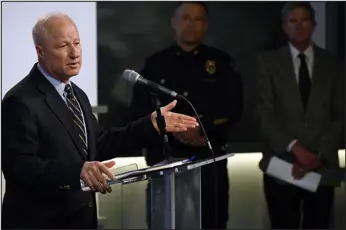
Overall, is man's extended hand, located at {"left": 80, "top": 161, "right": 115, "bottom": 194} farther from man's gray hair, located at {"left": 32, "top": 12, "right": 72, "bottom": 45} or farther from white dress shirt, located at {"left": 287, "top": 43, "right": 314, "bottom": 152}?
white dress shirt, located at {"left": 287, "top": 43, "right": 314, "bottom": 152}

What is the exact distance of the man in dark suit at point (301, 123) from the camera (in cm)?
472

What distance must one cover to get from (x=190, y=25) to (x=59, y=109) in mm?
1114

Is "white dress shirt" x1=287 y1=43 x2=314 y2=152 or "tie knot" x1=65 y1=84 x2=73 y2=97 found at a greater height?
"white dress shirt" x1=287 y1=43 x2=314 y2=152

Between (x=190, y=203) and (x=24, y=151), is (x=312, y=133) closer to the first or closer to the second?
(x=190, y=203)

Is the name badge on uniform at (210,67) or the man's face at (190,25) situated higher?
the man's face at (190,25)

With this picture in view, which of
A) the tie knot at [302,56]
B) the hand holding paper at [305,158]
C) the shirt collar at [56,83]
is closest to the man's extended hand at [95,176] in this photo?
the shirt collar at [56,83]

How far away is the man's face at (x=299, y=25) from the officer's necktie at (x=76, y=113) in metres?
1.50

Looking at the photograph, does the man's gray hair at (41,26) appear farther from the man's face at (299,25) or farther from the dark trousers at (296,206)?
the dark trousers at (296,206)

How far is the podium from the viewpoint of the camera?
3209mm

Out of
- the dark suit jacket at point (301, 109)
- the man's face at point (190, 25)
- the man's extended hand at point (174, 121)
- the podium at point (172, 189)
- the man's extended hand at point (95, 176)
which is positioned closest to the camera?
the man's extended hand at point (95, 176)

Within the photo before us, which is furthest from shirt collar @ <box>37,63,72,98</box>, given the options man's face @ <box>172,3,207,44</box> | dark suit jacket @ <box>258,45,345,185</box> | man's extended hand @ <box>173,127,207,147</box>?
Answer: dark suit jacket @ <box>258,45,345,185</box>

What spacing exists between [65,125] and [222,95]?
1163 millimetres

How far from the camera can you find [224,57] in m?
4.64

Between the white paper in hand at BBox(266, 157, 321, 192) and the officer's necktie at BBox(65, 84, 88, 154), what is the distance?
4.44 ft
